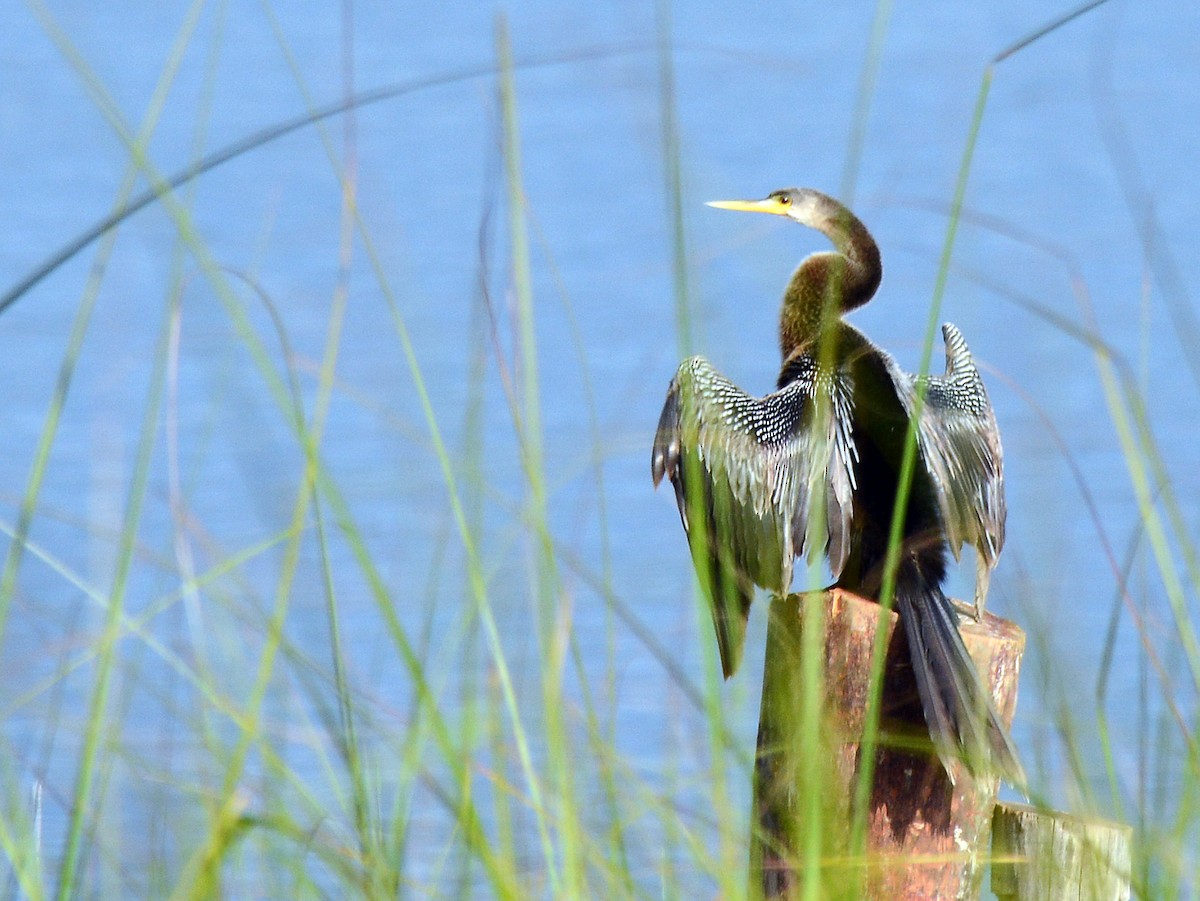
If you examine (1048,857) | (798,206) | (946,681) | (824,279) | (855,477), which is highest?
A: (798,206)

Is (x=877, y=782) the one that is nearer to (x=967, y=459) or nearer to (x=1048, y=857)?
(x=1048, y=857)

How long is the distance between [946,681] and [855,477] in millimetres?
714

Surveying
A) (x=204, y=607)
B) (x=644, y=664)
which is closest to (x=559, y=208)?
(x=644, y=664)

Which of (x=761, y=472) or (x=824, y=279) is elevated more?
(x=824, y=279)

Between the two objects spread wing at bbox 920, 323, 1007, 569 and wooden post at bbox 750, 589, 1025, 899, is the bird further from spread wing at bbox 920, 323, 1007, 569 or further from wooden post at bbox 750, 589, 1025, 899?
wooden post at bbox 750, 589, 1025, 899

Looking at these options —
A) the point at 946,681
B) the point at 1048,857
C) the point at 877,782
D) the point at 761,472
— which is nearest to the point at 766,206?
the point at 761,472

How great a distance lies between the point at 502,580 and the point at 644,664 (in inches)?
214

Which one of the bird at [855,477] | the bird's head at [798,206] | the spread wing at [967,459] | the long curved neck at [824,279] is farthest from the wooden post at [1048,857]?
the bird's head at [798,206]

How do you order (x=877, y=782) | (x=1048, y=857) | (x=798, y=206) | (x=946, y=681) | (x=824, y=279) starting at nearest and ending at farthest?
(x=1048, y=857), (x=877, y=782), (x=946, y=681), (x=824, y=279), (x=798, y=206)

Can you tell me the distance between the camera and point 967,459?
3.41 metres

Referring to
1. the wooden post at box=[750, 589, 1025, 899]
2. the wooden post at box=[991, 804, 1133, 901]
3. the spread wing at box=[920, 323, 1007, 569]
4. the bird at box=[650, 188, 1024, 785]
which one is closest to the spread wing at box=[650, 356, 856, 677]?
the bird at box=[650, 188, 1024, 785]

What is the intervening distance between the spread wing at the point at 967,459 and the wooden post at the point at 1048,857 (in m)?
0.76

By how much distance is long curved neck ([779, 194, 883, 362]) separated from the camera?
3.82m

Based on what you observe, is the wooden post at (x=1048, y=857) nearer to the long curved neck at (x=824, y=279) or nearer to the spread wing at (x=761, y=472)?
the spread wing at (x=761, y=472)
